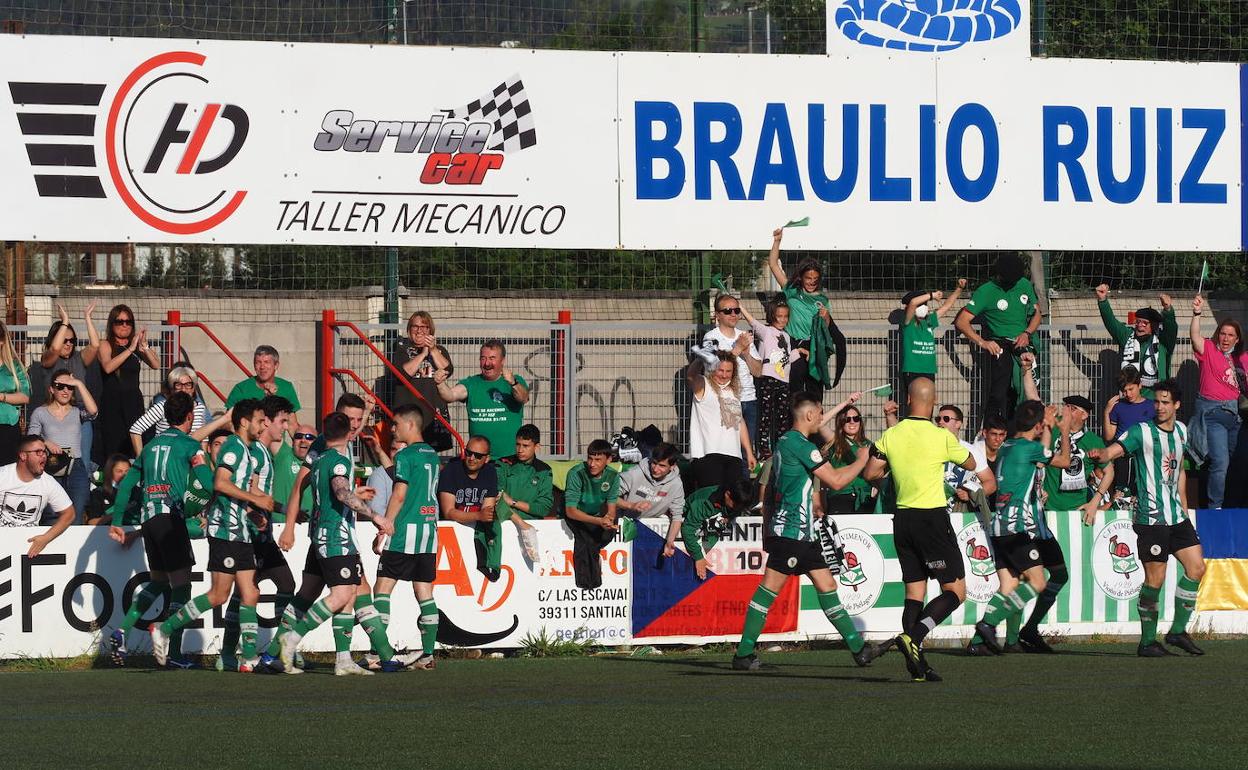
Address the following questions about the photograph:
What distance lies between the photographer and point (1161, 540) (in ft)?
43.9

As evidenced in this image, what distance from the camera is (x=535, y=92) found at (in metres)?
16.3

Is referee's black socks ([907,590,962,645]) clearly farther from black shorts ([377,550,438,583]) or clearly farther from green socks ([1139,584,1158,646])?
black shorts ([377,550,438,583])

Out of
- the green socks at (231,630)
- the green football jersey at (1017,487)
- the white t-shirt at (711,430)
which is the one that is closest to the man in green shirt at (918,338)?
the white t-shirt at (711,430)

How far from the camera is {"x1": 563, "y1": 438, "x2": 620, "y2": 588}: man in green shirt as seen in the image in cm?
1397

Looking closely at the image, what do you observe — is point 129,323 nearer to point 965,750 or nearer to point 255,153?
point 255,153

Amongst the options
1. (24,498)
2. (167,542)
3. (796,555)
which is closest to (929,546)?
(796,555)

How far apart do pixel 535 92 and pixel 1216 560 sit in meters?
7.79

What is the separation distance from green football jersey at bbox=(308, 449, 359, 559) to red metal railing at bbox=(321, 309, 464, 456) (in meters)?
3.50

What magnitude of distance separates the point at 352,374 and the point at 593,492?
3.07 metres

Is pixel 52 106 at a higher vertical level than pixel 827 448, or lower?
higher

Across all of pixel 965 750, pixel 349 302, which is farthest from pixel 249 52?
pixel 965 750

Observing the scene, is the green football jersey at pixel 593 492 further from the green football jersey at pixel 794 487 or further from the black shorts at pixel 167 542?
the black shorts at pixel 167 542

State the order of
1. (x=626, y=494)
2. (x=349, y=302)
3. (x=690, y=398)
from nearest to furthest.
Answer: (x=626, y=494) < (x=690, y=398) < (x=349, y=302)

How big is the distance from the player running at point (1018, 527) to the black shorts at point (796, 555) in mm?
2126
